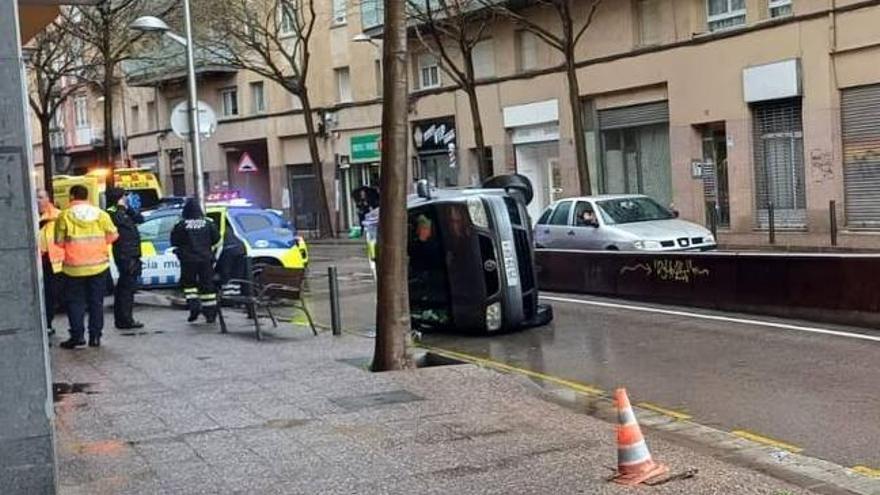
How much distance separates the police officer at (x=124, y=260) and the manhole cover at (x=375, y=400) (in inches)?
222

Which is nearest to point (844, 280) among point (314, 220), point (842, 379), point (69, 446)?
point (842, 379)

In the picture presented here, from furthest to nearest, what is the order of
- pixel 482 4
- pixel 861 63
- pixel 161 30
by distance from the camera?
1. pixel 482 4
2. pixel 861 63
3. pixel 161 30

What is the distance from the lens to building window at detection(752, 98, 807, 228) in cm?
2603

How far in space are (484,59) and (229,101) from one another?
17295mm

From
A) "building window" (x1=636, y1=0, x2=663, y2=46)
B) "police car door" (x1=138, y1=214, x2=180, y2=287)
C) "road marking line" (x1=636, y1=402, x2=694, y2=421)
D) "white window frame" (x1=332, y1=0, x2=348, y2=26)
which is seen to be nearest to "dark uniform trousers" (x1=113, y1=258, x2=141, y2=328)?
"police car door" (x1=138, y1=214, x2=180, y2=287)

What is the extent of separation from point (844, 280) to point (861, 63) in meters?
13.5

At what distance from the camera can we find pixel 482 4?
3228cm

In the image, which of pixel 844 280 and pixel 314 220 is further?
pixel 314 220

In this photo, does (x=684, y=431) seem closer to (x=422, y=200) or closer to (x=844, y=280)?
(x=844, y=280)

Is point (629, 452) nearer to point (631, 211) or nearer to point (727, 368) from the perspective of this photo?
point (727, 368)

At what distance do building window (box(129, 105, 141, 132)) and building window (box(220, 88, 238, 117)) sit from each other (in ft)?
31.8

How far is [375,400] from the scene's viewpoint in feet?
27.7

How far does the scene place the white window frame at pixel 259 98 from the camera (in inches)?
1853

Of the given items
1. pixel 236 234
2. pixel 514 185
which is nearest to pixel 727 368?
pixel 514 185
